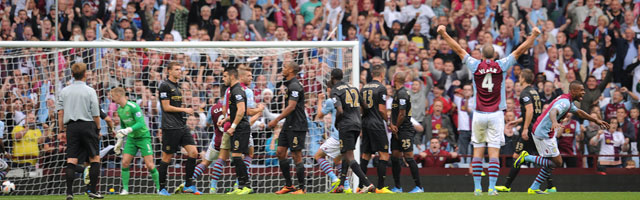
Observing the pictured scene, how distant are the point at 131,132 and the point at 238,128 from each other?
182cm

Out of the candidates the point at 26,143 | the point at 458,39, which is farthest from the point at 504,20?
the point at 26,143

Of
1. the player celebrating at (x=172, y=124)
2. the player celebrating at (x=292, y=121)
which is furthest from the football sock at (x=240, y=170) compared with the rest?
the player celebrating at (x=172, y=124)

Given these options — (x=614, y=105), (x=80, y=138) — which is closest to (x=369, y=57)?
(x=614, y=105)

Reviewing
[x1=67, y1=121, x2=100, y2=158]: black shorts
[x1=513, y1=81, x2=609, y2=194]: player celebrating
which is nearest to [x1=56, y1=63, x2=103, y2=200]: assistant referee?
[x1=67, y1=121, x2=100, y2=158]: black shorts

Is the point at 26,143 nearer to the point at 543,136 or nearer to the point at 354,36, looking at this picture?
the point at 354,36

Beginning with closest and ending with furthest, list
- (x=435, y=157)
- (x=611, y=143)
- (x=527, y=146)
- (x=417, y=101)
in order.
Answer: (x=527, y=146)
(x=435, y=157)
(x=611, y=143)
(x=417, y=101)

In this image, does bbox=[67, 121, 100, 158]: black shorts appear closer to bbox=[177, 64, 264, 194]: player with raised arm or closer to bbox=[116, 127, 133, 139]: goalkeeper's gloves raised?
bbox=[116, 127, 133, 139]: goalkeeper's gloves raised

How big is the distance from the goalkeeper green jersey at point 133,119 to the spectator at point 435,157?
5260 mm

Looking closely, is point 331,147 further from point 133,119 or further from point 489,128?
point 133,119

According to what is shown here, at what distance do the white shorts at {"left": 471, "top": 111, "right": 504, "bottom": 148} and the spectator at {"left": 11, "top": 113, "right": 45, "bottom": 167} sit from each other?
7.80 m

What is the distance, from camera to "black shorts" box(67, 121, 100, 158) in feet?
35.9

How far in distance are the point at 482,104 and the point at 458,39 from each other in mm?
7527

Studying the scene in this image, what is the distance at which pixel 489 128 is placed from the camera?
11.1 metres

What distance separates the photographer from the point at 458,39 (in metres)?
18.5
